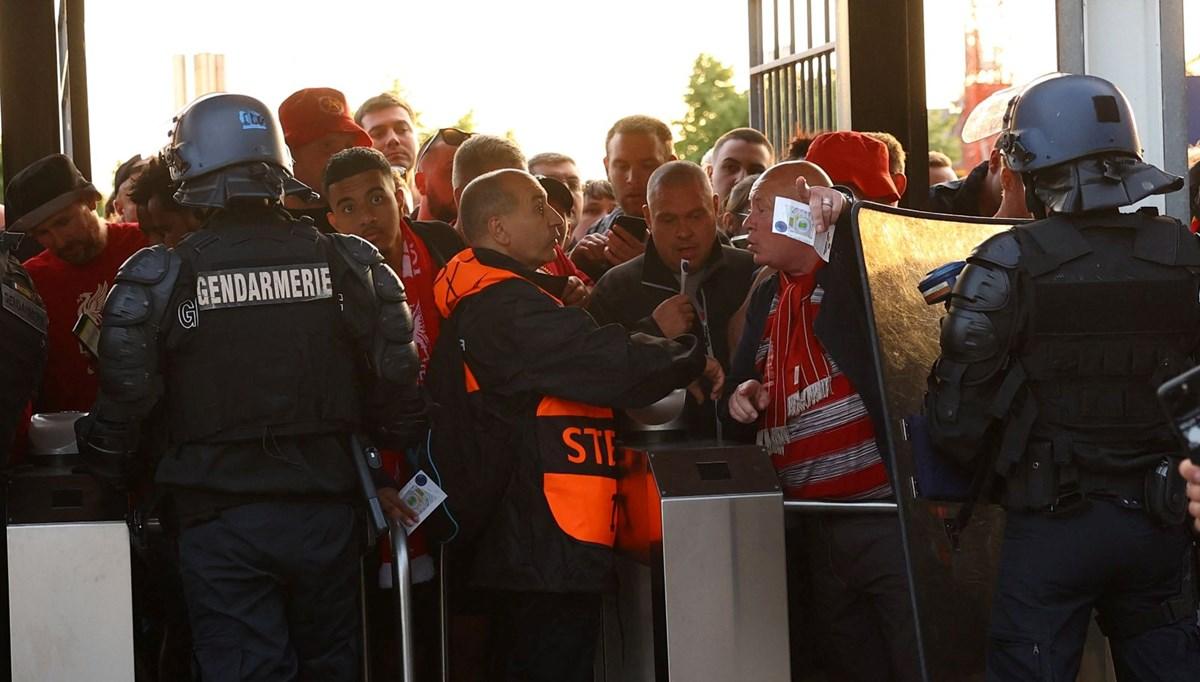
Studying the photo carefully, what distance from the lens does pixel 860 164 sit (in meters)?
5.00

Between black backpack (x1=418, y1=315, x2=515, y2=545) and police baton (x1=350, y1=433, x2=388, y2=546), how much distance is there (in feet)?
0.86

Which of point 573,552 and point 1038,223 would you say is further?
point 573,552

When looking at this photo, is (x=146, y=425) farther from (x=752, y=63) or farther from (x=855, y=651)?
(x=752, y=63)

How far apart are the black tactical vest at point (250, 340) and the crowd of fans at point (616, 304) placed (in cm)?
50

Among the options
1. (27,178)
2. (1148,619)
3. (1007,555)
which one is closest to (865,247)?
(1007,555)

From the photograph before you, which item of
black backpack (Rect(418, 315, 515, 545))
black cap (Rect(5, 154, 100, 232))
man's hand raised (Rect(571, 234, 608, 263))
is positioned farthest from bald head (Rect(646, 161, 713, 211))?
black cap (Rect(5, 154, 100, 232))

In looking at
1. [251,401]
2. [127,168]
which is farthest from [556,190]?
[127,168]

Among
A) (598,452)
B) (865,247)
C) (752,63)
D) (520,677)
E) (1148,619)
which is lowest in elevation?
(520,677)

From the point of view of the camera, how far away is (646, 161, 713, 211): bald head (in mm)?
5195

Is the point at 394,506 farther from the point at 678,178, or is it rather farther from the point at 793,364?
the point at 678,178

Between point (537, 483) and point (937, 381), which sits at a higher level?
point (937, 381)

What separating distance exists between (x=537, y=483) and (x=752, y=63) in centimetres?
640

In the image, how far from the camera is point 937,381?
12.4ft

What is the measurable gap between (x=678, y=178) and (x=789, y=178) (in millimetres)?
652
